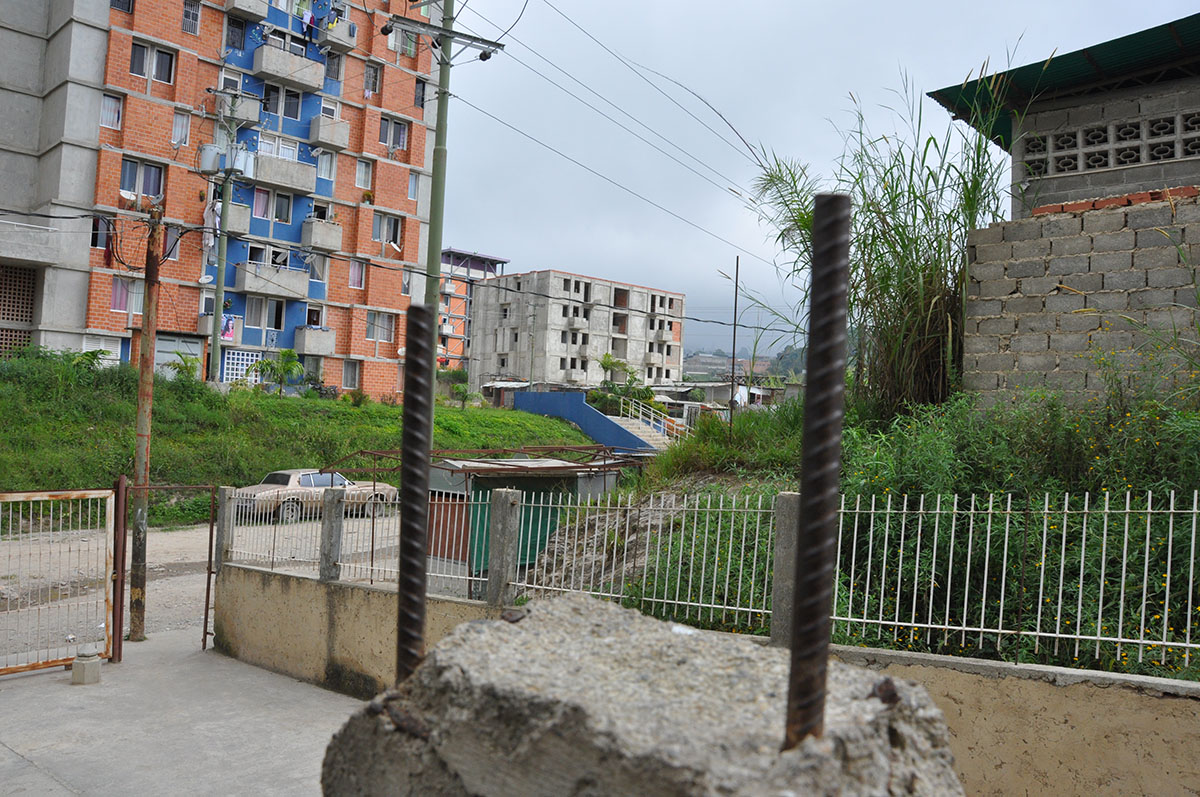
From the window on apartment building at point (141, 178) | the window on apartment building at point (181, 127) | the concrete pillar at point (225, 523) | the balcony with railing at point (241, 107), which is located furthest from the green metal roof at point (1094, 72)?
the window on apartment building at point (181, 127)

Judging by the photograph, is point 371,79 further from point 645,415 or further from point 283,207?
point 645,415

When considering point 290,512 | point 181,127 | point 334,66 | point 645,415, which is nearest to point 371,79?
point 334,66

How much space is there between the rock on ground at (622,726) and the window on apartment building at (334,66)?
121 feet

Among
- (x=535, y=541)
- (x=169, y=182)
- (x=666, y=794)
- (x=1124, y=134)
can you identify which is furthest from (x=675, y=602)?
(x=169, y=182)

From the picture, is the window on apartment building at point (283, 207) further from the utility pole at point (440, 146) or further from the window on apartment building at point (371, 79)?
the utility pole at point (440, 146)

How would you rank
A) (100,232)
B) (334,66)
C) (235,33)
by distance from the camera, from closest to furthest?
(100,232), (235,33), (334,66)

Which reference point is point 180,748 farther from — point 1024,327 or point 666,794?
point 1024,327

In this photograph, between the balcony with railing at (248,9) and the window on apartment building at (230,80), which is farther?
the window on apartment building at (230,80)

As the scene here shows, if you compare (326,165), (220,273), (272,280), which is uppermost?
(326,165)

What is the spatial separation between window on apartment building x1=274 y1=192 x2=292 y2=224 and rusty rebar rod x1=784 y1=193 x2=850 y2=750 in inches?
1371

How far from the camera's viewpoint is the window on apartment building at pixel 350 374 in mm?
35844

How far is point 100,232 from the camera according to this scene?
95.8 feet

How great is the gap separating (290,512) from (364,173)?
28.7m

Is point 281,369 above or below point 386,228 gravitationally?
below
